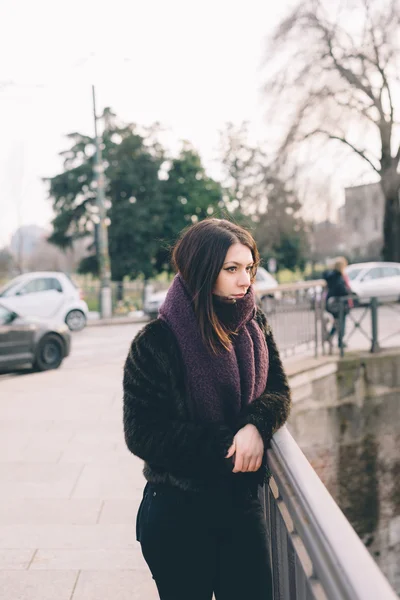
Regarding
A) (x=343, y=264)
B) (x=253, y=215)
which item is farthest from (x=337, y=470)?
(x=253, y=215)

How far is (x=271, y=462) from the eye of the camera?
2.06 metres

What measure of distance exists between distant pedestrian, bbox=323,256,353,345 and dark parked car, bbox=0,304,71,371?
4611 mm

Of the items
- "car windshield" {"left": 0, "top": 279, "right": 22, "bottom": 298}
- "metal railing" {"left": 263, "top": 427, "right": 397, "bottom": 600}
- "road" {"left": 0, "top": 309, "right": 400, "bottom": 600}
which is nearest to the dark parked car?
"road" {"left": 0, "top": 309, "right": 400, "bottom": 600}

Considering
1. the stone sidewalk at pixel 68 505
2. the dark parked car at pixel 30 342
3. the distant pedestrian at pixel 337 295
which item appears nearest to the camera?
the stone sidewalk at pixel 68 505

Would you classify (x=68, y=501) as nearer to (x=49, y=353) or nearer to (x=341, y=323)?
(x=341, y=323)

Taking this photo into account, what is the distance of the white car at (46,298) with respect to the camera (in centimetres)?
1795

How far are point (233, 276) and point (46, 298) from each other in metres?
16.9

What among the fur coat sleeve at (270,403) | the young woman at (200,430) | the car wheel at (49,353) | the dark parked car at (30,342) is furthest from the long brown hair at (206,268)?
the car wheel at (49,353)

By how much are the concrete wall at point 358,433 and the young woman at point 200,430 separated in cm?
730

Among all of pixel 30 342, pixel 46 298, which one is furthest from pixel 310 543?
pixel 46 298

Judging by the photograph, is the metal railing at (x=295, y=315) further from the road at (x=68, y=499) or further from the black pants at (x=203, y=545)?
the black pants at (x=203, y=545)

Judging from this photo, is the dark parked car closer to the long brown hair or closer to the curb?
the long brown hair

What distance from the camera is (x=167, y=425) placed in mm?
1890

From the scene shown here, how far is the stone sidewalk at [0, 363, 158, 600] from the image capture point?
333 centimetres
